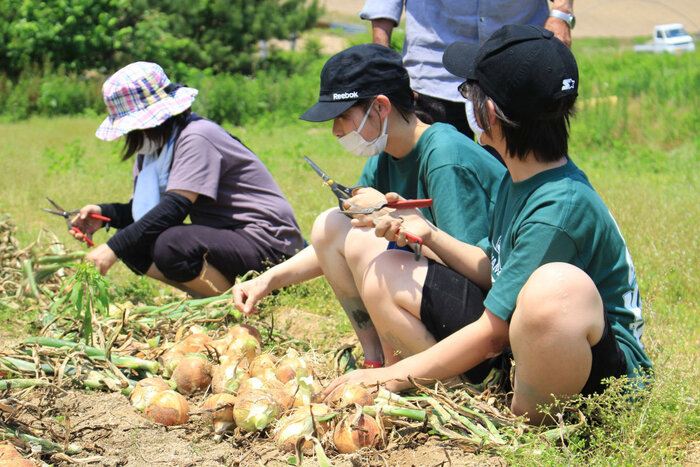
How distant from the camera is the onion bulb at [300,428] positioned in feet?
6.59

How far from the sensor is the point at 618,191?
17.8ft

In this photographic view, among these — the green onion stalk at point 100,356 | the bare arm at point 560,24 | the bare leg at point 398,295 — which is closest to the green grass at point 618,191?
the bare leg at point 398,295

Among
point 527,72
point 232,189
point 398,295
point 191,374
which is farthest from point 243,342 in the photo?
point 527,72

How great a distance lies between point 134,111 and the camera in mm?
3518

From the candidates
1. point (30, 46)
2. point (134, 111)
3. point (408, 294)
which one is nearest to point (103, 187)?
point (134, 111)

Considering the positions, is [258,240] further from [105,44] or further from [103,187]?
[105,44]

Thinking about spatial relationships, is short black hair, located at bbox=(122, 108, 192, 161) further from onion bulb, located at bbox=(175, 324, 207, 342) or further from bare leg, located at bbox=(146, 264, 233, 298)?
onion bulb, located at bbox=(175, 324, 207, 342)

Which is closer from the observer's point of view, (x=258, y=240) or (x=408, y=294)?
(x=408, y=294)

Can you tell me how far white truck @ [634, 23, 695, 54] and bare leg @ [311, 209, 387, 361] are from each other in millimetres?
21770

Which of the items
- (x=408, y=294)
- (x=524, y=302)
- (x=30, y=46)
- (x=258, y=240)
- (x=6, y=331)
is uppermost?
(x=524, y=302)

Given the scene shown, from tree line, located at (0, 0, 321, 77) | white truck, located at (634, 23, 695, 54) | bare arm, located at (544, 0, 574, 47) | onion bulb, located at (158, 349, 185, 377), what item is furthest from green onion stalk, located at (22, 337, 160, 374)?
white truck, located at (634, 23, 695, 54)

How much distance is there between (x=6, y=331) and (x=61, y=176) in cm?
386

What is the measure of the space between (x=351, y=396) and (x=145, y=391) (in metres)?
0.71

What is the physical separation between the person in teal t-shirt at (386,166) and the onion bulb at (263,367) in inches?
9.8
